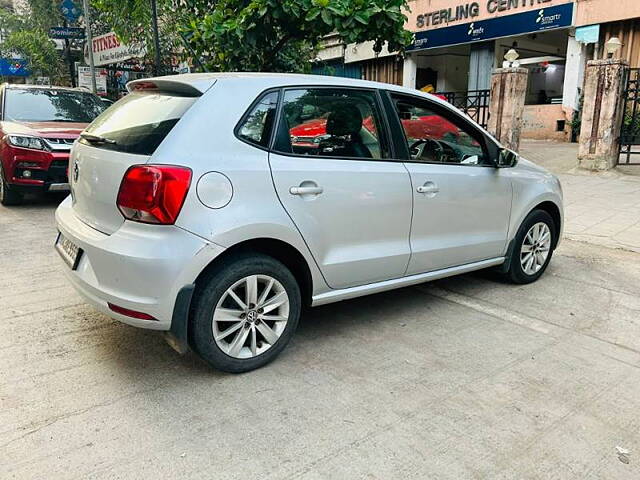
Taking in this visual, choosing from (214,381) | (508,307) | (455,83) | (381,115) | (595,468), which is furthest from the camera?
(455,83)

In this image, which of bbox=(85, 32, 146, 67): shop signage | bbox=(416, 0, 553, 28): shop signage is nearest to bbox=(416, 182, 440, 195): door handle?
bbox=(85, 32, 146, 67): shop signage

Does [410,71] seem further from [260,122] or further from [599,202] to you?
[260,122]

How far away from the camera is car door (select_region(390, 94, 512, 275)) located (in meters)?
3.92

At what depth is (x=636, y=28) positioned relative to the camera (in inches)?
592

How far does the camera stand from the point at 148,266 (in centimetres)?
282

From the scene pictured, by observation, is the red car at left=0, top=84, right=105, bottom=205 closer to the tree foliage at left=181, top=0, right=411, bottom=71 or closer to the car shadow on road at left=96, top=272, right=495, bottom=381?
the tree foliage at left=181, top=0, right=411, bottom=71

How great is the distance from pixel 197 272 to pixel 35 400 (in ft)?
3.71

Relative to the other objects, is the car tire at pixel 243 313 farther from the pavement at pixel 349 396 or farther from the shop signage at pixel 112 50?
the shop signage at pixel 112 50

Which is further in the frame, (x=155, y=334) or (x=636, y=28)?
(x=636, y=28)

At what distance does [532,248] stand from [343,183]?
7.70 ft

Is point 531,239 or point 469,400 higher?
point 531,239

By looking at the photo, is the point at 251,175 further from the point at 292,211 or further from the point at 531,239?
the point at 531,239

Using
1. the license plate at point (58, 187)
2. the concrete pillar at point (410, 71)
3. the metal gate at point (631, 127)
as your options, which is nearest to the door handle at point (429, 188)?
the license plate at point (58, 187)

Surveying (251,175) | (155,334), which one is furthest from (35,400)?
(251,175)
